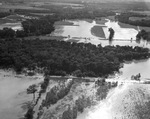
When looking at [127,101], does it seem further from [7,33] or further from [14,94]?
[7,33]

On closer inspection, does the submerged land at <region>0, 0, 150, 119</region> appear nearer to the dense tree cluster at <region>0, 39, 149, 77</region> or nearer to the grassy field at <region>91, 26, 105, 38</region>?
the dense tree cluster at <region>0, 39, 149, 77</region>

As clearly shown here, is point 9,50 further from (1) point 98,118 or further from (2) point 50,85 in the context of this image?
(1) point 98,118

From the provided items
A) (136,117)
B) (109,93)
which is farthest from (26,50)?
(136,117)

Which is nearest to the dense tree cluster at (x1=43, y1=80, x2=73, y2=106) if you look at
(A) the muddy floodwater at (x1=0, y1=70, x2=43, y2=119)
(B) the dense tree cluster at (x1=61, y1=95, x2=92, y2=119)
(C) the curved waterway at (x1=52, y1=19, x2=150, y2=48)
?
(B) the dense tree cluster at (x1=61, y1=95, x2=92, y2=119)

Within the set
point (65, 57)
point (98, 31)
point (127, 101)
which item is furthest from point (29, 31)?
point (127, 101)

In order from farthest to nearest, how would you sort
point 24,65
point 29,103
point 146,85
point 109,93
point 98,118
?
point 24,65, point 146,85, point 109,93, point 29,103, point 98,118

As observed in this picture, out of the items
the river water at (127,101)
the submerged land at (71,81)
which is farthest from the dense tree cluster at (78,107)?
the river water at (127,101)

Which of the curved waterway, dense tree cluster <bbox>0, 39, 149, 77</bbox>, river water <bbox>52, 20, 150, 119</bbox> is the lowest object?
river water <bbox>52, 20, 150, 119</bbox>

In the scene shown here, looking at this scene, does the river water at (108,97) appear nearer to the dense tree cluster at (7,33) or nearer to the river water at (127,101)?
the river water at (127,101)
